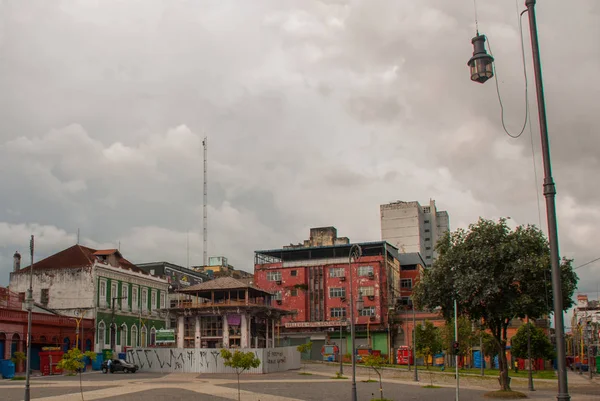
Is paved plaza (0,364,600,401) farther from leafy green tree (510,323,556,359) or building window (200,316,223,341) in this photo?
building window (200,316,223,341)

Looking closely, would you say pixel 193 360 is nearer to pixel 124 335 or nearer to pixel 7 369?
pixel 7 369

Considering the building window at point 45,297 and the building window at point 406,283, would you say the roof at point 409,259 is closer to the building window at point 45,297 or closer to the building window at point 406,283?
the building window at point 406,283

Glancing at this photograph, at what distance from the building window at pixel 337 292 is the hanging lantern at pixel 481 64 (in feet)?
249

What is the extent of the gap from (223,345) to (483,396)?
116 ft

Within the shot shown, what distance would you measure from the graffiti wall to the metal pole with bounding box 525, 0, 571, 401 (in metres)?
46.9

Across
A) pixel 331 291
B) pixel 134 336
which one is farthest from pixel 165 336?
pixel 331 291

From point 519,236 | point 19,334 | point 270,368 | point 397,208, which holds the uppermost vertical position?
point 397,208

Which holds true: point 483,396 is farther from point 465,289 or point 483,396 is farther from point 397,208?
point 397,208

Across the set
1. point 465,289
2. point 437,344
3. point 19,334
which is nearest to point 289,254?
point 437,344

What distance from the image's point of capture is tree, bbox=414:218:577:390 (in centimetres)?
3353

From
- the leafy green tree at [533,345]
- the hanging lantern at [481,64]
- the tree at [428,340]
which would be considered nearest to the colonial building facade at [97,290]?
the tree at [428,340]

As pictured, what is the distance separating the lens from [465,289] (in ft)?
112

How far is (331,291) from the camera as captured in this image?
3506 inches

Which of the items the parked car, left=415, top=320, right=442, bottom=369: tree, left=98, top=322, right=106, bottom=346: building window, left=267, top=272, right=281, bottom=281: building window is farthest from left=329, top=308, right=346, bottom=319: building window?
the parked car
